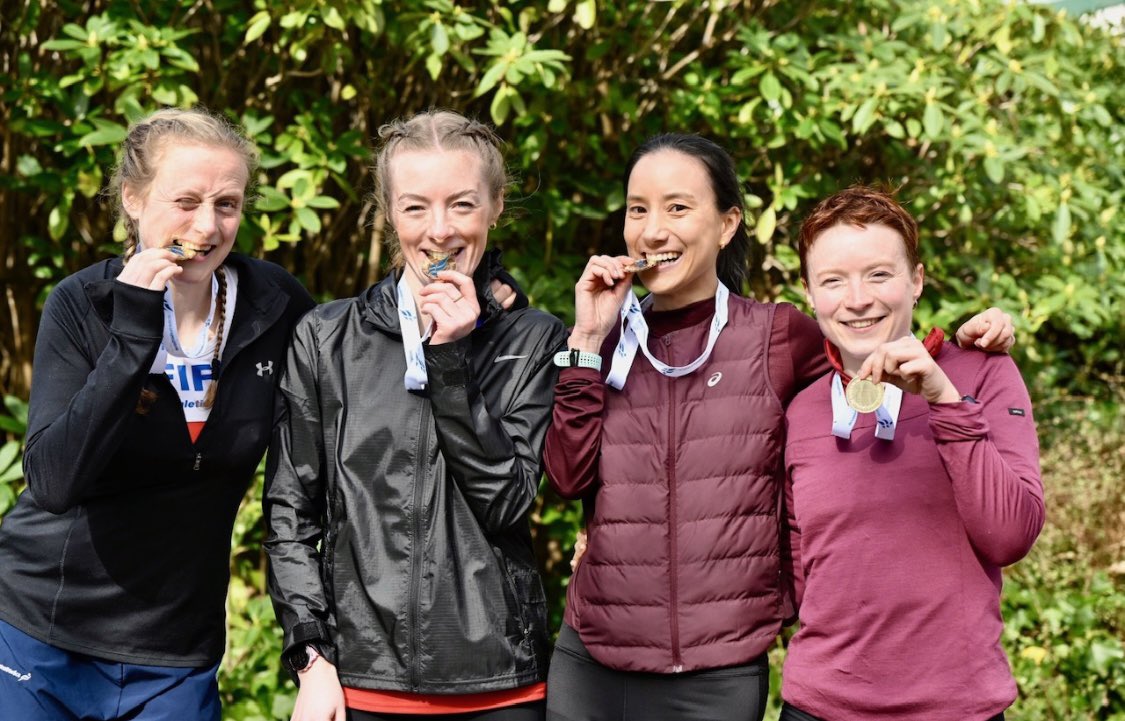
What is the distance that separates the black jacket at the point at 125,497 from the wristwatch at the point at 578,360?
678 millimetres

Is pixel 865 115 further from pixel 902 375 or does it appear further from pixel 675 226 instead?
pixel 902 375

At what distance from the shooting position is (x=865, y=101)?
452 cm

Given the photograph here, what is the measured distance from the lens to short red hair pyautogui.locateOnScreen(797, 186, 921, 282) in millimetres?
2609

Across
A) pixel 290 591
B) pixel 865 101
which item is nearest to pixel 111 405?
pixel 290 591

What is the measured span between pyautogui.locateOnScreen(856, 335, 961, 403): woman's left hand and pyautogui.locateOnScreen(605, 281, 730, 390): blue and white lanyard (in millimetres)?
453

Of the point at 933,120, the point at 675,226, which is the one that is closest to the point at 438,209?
the point at 675,226

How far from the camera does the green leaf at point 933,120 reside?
14.3 feet

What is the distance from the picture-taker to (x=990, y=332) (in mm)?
2545

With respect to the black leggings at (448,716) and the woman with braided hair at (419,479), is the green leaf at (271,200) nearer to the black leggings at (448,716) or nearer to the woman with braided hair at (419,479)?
the woman with braided hair at (419,479)

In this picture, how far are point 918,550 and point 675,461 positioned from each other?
0.52 meters

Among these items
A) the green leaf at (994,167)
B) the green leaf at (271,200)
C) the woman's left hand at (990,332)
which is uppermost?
the green leaf at (994,167)

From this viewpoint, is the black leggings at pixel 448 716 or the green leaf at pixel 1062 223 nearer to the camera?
the black leggings at pixel 448 716

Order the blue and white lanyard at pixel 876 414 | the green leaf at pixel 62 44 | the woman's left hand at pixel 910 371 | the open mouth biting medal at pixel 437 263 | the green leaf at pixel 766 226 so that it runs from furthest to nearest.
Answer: the green leaf at pixel 766 226 < the green leaf at pixel 62 44 < the open mouth biting medal at pixel 437 263 < the blue and white lanyard at pixel 876 414 < the woman's left hand at pixel 910 371

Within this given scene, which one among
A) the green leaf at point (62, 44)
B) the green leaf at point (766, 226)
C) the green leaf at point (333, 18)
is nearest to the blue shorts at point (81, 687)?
the green leaf at point (62, 44)
